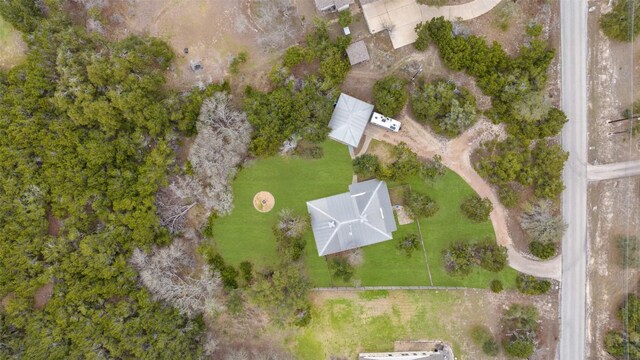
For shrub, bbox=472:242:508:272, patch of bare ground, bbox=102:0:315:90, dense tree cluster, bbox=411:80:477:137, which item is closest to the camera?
dense tree cluster, bbox=411:80:477:137

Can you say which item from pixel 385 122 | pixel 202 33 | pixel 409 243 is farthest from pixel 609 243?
pixel 202 33

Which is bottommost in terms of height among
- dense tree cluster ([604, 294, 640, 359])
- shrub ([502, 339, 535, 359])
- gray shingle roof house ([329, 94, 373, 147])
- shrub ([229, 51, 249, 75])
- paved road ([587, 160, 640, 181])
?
dense tree cluster ([604, 294, 640, 359])

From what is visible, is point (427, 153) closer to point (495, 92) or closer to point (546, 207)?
point (495, 92)

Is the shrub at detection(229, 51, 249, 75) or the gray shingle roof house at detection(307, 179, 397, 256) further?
the shrub at detection(229, 51, 249, 75)

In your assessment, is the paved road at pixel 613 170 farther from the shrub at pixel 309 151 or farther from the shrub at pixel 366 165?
the shrub at pixel 309 151

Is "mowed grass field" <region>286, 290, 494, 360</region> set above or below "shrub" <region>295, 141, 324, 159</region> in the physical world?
below

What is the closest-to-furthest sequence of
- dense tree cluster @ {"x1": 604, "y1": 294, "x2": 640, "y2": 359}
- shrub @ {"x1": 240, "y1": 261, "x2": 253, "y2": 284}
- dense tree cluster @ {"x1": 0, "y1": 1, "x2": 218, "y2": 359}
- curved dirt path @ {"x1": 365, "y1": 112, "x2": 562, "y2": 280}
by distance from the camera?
dense tree cluster @ {"x1": 0, "y1": 1, "x2": 218, "y2": 359} → dense tree cluster @ {"x1": 604, "y1": 294, "x2": 640, "y2": 359} → curved dirt path @ {"x1": 365, "y1": 112, "x2": 562, "y2": 280} → shrub @ {"x1": 240, "y1": 261, "x2": 253, "y2": 284}

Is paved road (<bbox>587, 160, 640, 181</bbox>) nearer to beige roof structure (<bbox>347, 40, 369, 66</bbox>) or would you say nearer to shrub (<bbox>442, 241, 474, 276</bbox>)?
shrub (<bbox>442, 241, 474, 276</bbox>)

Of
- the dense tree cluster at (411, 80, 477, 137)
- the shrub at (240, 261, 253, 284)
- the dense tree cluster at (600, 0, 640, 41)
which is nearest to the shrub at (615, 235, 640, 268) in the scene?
the dense tree cluster at (411, 80, 477, 137)

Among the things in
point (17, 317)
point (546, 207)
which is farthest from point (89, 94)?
point (546, 207)
